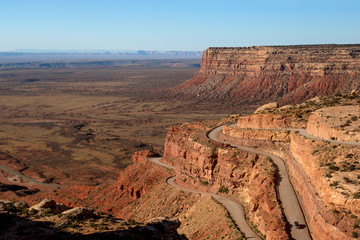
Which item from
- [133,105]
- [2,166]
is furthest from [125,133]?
[133,105]

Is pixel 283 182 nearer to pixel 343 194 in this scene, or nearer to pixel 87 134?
pixel 343 194

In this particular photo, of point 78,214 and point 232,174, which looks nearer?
point 78,214

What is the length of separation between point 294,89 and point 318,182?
414ft

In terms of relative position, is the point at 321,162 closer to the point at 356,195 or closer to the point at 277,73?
the point at 356,195

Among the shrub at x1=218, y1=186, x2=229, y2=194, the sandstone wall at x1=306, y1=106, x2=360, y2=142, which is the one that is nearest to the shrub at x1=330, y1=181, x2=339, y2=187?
the sandstone wall at x1=306, y1=106, x2=360, y2=142

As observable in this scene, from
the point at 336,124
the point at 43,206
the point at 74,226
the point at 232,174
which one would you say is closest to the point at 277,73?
the point at 336,124

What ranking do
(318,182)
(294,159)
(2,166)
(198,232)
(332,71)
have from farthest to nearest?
(332,71) < (2,166) < (294,159) < (198,232) < (318,182)

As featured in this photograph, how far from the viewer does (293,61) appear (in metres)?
156

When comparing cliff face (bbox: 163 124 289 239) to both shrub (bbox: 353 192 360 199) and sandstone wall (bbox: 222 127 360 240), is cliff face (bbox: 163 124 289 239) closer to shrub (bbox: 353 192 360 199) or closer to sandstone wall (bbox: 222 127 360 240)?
sandstone wall (bbox: 222 127 360 240)

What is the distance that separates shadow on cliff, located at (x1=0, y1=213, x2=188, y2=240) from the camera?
24.2 m

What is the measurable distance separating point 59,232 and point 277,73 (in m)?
144

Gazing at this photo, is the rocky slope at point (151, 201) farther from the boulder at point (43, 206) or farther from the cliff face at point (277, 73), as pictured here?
the cliff face at point (277, 73)

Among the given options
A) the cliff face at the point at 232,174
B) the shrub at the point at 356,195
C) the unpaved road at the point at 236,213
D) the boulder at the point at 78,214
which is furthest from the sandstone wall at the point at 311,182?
the boulder at the point at 78,214

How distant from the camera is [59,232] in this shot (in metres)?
25.2
